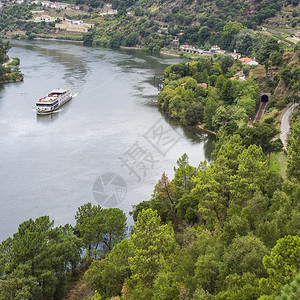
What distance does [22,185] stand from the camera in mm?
21297

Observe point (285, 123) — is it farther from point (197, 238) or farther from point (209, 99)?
point (197, 238)

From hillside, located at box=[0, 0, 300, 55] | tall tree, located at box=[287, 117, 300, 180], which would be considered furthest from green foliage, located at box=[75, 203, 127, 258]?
hillside, located at box=[0, 0, 300, 55]

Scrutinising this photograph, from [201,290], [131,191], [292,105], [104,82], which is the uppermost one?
[201,290]

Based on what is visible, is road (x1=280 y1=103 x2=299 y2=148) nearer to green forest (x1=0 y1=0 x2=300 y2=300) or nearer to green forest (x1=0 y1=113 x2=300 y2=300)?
green forest (x1=0 y1=0 x2=300 y2=300)

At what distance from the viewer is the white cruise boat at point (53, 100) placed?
34.8m

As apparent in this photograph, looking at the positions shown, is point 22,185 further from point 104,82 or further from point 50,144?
point 104,82

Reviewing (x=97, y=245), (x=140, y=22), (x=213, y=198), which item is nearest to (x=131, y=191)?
(x=97, y=245)

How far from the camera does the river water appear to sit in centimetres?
2017

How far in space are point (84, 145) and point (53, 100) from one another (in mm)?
11308

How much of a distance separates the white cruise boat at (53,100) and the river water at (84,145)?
0.67 metres

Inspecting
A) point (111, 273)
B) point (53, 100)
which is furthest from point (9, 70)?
point (111, 273)

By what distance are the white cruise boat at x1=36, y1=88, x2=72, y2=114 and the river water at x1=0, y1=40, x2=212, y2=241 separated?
2.21 feet

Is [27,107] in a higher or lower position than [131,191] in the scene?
lower

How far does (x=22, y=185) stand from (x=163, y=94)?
778 inches
